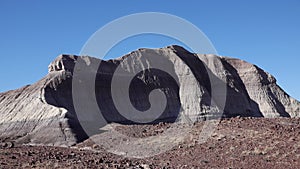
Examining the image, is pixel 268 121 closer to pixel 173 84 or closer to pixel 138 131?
pixel 138 131

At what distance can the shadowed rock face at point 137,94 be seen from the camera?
5962 centimetres

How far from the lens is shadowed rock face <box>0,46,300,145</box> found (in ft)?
196

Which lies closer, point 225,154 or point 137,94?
point 225,154

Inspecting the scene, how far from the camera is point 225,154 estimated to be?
26000 mm

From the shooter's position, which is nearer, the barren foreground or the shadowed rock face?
the barren foreground

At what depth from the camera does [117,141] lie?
3800 cm

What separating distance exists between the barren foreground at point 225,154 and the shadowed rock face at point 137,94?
21.3 meters

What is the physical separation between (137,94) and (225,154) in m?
55.9

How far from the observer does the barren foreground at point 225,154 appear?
2295cm

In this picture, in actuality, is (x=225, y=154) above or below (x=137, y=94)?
below

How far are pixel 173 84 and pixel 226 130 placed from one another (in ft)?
196

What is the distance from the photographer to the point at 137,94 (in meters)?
81.4

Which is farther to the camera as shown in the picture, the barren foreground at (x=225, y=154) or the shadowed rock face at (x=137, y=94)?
the shadowed rock face at (x=137, y=94)

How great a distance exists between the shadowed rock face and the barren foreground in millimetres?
21336
